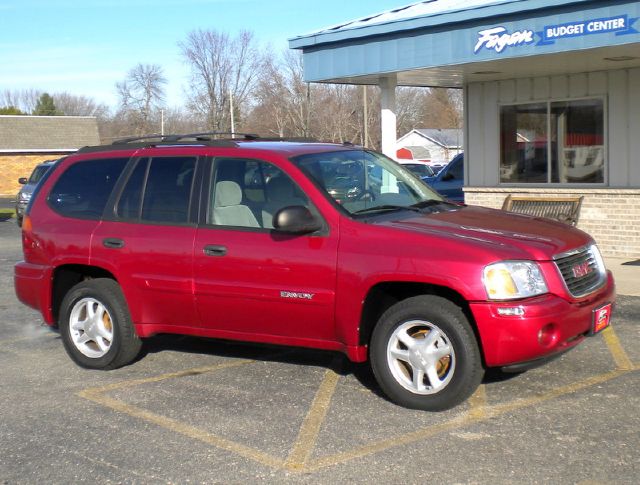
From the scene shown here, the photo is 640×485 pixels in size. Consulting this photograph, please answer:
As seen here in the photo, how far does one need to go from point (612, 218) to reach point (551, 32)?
3375mm

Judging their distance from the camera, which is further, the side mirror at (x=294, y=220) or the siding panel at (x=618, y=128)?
the siding panel at (x=618, y=128)

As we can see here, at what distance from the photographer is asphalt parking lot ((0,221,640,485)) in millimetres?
4664

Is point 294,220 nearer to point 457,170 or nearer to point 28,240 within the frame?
point 28,240

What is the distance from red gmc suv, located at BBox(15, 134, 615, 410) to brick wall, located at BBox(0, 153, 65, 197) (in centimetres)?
4872

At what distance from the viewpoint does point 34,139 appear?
55.5m

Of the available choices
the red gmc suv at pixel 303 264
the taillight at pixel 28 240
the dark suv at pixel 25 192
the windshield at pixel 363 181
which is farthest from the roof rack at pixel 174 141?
the dark suv at pixel 25 192

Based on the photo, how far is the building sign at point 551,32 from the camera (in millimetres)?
9961

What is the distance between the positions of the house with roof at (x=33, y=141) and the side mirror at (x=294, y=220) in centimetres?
4897

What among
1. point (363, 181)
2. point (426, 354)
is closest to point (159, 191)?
point (363, 181)

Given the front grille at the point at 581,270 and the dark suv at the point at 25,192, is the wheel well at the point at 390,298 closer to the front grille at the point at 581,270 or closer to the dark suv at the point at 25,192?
the front grille at the point at 581,270

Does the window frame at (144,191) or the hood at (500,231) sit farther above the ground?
the window frame at (144,191)

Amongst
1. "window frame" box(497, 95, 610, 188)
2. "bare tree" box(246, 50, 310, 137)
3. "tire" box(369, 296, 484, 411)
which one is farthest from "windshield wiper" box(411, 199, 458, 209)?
"bare tree" box(246, 50, 310, 137)

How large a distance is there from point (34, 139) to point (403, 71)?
4750 centimetres

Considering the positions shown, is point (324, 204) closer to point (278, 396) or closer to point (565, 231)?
point (278, 396)
